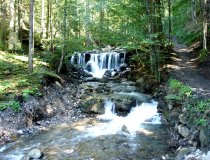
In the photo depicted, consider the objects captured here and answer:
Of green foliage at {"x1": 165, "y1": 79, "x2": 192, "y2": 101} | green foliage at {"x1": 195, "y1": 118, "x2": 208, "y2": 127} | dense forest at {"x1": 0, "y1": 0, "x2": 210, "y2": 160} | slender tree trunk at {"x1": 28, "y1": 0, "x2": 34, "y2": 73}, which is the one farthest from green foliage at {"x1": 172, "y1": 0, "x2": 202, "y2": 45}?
green foliage at {"x1": 195, "y1": 118, "x2": 208, "y2": 127}

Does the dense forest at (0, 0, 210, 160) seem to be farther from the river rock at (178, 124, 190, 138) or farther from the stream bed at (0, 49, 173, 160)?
the stream bed at (0, 49, 173, 160)

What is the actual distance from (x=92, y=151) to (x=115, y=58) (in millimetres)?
16288

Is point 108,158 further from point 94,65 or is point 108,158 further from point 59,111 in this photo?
point 94,65

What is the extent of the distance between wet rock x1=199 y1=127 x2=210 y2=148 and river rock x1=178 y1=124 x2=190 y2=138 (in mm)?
1247

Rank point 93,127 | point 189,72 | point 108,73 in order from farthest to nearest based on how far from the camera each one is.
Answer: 1. point 108,73
2. point 189,72
3. point 93,127

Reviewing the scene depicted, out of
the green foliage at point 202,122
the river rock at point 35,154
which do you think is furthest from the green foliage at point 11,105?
the green foliage at point 202,122

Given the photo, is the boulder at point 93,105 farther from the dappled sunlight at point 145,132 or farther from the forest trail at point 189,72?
the forest trail at point 189,72

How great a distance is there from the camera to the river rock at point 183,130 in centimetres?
1059

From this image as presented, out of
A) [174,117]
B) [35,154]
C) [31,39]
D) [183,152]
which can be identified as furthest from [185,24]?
[35,154]

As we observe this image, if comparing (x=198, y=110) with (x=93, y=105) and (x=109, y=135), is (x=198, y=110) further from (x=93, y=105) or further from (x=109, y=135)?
(x=93, y=105)

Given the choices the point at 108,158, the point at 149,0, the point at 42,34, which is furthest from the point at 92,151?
the point at 42,34

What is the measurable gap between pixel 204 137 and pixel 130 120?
577 centimetres

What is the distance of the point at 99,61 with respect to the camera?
26641 mm

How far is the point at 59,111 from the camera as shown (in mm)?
14500
